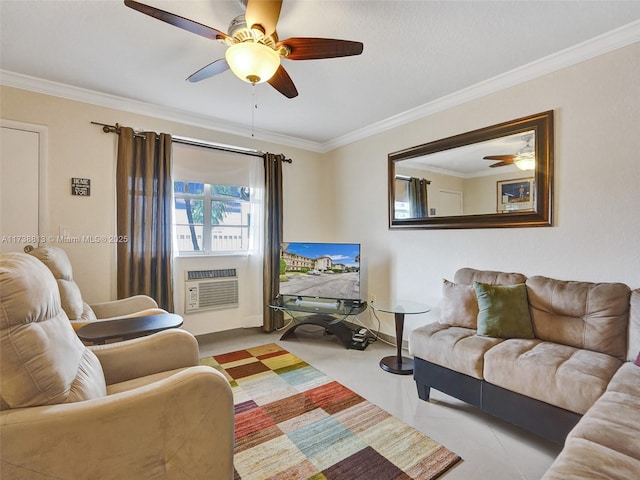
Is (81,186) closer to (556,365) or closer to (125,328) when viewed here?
(125,328)

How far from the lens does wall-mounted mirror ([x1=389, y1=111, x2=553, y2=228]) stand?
238 centimetres

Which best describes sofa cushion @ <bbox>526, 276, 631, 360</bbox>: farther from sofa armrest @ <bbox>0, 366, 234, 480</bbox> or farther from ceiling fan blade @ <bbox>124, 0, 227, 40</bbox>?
ceiling fan blade @ <bbox>124, 0, 227, 40</bbox>

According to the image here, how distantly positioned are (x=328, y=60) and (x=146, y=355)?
7.58 feet

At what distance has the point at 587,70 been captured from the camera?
216 cm

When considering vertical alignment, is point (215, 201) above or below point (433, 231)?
above

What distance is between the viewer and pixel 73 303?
217 cm

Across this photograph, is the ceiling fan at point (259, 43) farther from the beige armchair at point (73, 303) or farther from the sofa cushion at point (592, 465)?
the sofa cushion at point (592, 465)

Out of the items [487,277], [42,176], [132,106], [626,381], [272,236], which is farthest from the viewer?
[272,236]

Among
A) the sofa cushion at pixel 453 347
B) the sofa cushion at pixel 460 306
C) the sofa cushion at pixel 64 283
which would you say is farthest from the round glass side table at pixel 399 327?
the sofa cushion at pixel 64 283

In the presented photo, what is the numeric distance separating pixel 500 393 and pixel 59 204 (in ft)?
12.4

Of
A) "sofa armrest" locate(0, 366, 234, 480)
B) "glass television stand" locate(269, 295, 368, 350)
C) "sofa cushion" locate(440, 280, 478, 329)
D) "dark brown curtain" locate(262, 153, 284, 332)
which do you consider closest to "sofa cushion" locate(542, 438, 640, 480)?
"sofa armrest" locate(0, 366, 234, 480)

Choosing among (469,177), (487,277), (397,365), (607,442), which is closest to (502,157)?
(469,177)

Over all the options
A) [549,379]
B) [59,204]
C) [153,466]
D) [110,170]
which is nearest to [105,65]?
[110,170]

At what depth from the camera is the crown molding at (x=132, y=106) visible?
2.59 meters
